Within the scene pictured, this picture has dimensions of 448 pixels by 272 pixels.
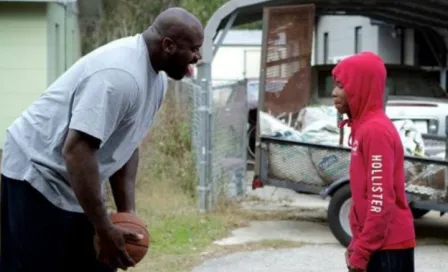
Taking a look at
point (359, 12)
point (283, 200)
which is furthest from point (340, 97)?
point (359, 12)

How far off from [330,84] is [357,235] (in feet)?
37.9

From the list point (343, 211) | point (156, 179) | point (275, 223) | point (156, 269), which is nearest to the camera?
point (156, 269)

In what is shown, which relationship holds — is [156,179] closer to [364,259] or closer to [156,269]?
[156,269]

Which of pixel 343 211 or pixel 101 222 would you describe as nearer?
pixel 101 222

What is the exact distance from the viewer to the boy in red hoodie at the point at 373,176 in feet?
15.9

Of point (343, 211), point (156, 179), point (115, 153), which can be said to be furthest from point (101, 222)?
point (156, 179)

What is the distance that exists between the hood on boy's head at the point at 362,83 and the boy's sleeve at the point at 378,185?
0.16 m

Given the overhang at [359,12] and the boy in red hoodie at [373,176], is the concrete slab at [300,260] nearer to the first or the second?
the overhang at [359,12]

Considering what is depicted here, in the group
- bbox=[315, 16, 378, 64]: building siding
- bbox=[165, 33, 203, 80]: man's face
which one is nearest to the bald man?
bbox=[165, 33, 203, 80]: man's face

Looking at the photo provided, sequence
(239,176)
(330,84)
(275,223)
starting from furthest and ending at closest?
(330,84), (239,176), (275,223)

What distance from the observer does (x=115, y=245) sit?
420 centimetres

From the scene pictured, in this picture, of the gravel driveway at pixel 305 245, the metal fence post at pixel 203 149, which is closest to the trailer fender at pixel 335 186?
the gravel driveway at pixel 305 245

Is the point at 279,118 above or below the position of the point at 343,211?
above

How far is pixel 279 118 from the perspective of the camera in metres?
11.8
